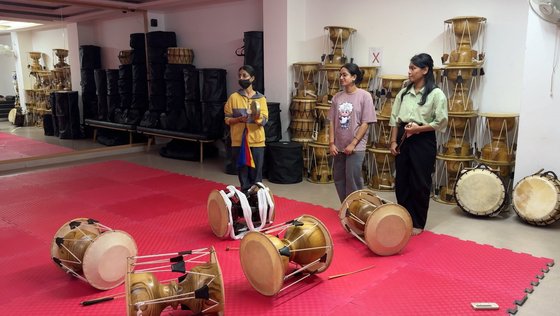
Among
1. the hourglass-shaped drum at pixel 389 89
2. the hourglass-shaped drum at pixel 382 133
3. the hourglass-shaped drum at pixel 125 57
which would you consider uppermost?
the hourglass-shaped drum at pixel 125 57

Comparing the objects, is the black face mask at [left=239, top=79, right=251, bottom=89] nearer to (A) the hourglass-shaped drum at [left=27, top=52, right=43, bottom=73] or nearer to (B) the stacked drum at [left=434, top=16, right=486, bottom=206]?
(B) the stacked drum at [left=434, top=16, right=486, bottom=206]

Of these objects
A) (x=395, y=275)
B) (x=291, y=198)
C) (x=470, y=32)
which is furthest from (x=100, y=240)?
(x=470, y=32)

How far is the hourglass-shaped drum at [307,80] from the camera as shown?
6.57 m

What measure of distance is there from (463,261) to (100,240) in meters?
2.87

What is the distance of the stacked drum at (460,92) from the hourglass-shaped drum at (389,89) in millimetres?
542

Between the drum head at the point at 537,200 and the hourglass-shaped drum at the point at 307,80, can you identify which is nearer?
Answer: the drum head at the point at 537,200

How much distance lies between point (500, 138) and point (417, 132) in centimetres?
169

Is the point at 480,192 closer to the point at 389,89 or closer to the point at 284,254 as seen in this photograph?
the point at 389,89

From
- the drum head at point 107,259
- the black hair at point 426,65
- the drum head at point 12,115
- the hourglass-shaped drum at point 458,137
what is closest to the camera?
the drum head at point 107,259

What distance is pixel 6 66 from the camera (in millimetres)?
7121

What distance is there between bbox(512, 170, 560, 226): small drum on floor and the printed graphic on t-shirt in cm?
192

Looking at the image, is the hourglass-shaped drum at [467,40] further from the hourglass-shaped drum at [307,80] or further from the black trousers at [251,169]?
the black trousers at [251,169]

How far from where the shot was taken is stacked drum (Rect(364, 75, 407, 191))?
572cm

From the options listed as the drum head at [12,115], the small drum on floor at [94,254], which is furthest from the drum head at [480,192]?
the drum head at [12,115]
